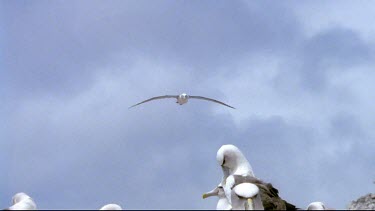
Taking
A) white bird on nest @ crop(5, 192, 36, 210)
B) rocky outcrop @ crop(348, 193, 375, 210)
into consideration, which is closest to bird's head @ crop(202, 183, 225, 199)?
rocky outcrop @ crop(348, 193, 375, 210)

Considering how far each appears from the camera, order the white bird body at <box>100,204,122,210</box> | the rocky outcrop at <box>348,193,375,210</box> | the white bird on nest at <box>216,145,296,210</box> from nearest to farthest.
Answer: the white bird body at <box>100,204,122,210</box>
the white bird on nest at <box>216,145,296,210</box>
the rocky outcrop at <box>348,193,375,210</box>

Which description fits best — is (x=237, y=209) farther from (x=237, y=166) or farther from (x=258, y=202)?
(x=237, y=166)

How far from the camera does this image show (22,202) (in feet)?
68.2

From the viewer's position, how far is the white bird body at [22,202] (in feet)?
66.8

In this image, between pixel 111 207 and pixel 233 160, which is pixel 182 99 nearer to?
pixel 233 160

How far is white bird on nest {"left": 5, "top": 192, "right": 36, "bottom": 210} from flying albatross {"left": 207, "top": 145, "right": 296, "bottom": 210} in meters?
5.60

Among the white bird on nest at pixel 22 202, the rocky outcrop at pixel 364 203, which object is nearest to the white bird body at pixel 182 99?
the rocky outcrop at pixel 364 203

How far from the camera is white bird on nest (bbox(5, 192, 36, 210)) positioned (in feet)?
66.8

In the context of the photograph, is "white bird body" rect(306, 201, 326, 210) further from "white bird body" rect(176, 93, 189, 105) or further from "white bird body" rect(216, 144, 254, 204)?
"white bird body" rect(176, 93, 189, 105)

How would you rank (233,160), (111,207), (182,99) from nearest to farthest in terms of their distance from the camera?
(111,207)
(233,160)
(182,99)

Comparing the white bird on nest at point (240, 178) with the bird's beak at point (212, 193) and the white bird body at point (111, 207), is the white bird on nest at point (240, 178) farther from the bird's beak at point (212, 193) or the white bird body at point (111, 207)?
the white bird body at point (111, 207)

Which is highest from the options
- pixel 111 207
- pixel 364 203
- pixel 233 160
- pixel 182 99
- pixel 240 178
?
pixel 182 99

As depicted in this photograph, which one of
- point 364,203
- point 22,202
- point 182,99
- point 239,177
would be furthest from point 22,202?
point 182,99

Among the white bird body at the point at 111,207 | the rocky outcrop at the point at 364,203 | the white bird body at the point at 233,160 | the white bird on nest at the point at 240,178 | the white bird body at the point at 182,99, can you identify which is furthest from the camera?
the white bird body at the point at 182,99
